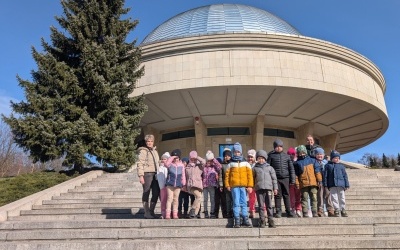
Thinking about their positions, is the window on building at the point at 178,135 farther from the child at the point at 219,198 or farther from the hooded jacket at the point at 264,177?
the hooded jacket at the point at 264,177

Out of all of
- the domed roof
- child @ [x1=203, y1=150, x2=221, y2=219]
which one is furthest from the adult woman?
the domed roof

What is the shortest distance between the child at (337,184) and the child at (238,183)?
171 centimetres

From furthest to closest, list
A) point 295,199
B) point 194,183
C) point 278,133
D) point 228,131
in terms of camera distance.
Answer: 1. point 278,133
2. point 228,131
3. point 295,199
4. point 194,183

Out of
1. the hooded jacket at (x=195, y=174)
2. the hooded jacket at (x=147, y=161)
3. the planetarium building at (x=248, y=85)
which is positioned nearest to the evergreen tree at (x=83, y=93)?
the planetarium building at (x=248, y=85)

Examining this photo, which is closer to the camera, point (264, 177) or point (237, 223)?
point (237, 223)

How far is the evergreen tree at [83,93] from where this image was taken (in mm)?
12492

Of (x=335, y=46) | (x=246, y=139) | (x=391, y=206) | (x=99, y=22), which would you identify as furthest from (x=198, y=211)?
(x=246, y=139)

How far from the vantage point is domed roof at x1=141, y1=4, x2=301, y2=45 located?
20625mm

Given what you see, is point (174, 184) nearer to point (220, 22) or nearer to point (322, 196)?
point (322, 196)

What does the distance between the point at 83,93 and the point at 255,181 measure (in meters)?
9.33

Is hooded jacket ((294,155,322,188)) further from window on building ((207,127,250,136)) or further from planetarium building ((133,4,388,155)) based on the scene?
window on building ((207,127,250,136))

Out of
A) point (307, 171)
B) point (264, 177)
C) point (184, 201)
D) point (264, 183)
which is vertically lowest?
point (184, 201)

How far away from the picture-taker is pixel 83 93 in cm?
1345

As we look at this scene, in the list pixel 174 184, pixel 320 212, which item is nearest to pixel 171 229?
pixel 174 184
